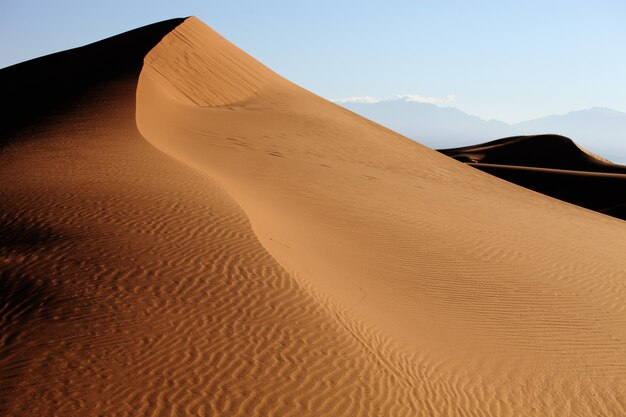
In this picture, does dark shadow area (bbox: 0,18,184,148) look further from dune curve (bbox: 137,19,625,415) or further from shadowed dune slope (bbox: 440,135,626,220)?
shadowed dune slope (bbox: 440,135,626,220)

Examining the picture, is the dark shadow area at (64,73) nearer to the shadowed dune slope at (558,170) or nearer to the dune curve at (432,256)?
the dune curve at (432,256)

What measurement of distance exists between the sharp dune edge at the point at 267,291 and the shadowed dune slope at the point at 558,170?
1987 centimetres

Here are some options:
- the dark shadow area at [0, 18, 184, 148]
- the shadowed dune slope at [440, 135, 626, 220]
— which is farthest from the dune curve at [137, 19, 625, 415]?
the shadowed dune slope at [440, 135, 626, 220]

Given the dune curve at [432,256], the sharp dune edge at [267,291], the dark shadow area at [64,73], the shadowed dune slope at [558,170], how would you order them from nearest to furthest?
the sharp dune edge at [267,291], the dune curve at [432,256], the dark shadow area at [64,73], the shadowed dune slope at [558,170]

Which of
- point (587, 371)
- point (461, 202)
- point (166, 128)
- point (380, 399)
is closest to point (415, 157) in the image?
point (461, 202)

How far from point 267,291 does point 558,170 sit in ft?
127

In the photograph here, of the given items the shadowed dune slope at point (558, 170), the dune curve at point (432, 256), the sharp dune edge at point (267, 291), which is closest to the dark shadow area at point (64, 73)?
the sharp dune edge at point (267, 291)

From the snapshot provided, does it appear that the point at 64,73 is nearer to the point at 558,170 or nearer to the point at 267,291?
the point at 267,291

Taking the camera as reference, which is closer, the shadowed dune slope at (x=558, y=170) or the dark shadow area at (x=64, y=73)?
the dark shadow area at (x=64, y=73)

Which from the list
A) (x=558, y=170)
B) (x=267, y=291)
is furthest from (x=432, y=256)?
(x=558, y=170)

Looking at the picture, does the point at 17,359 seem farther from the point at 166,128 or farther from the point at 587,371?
the point at 166,128

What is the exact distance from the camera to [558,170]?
4372 centimetres

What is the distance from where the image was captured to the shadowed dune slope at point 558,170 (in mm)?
38531

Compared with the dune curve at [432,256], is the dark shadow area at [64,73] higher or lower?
higher
